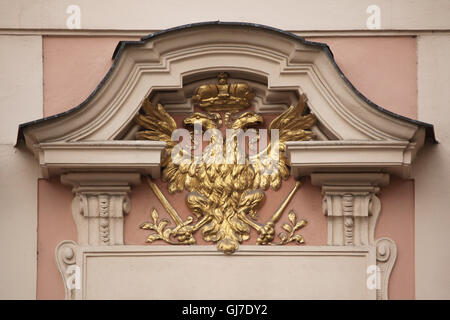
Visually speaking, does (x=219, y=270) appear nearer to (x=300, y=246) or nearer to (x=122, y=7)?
(x=300, y=246)

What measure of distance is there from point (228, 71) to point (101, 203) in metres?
0.97

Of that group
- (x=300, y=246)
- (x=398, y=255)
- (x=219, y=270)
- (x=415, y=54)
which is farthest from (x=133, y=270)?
(x=415, y=54)

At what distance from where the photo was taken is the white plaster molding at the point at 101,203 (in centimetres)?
698

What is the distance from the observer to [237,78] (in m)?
7.14

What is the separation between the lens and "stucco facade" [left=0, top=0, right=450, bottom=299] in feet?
22.9

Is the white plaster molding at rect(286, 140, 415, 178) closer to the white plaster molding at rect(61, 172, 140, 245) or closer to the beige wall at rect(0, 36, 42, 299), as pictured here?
the white plaster molding at rect(61, 172, 140, 245)

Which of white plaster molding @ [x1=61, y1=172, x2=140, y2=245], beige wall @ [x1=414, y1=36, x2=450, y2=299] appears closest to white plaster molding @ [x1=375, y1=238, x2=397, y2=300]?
beige wall @ [x1=414, y1=36, x2=450, y2=299]

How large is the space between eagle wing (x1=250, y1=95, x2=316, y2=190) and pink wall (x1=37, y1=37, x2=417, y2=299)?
0.06 m

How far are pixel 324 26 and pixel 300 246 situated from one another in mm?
1220

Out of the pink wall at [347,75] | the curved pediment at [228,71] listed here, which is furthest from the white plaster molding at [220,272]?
the curved pediment at [228,71]

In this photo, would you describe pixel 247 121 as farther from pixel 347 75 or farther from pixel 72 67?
pixel 72 67

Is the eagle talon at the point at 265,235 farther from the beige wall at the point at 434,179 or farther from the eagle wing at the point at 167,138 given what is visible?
the beige wall at the point at 434,179

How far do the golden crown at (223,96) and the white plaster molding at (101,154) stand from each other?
0.43 m

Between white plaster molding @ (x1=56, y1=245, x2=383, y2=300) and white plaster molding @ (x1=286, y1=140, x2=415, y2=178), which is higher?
white plaster molding @ (x1=286, y1=140, x2=415, y2=178)
